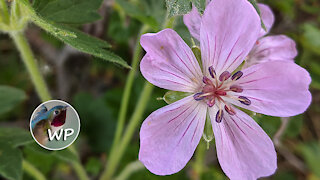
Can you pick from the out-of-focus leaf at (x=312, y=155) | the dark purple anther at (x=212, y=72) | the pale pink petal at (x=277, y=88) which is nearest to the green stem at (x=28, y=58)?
the dark purple anther at (x=212, y=72)

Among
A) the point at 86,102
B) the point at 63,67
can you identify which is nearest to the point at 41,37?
the point at 63,67

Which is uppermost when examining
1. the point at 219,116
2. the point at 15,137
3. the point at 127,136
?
the point at 219,116

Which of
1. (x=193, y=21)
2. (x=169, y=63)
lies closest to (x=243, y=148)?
(x=169, y=63)

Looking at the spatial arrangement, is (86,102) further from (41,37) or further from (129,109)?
(41,37)

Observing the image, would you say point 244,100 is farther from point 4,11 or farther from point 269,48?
point 4,11

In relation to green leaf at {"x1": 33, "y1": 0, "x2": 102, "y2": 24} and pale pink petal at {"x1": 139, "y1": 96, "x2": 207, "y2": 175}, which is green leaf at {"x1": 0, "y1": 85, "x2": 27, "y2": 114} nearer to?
green leaf at {"x1": 33, "y1": 0, "x2": 102, "y2": 24}

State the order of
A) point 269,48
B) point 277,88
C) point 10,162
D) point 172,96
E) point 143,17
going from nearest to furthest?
point 277,88 → point 172,96 → point 10,162 → point 269,48 → point 143,17
